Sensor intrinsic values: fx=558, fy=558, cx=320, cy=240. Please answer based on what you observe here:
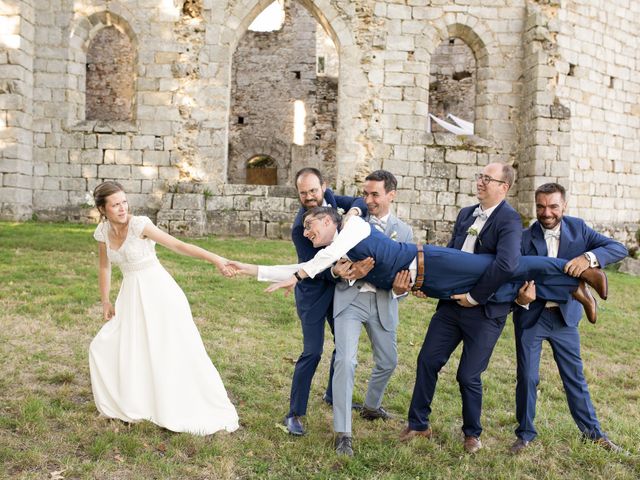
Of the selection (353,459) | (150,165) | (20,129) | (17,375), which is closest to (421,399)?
(353,459)

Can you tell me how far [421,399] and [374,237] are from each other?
1117 mm

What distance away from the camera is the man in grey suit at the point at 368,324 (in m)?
3.36

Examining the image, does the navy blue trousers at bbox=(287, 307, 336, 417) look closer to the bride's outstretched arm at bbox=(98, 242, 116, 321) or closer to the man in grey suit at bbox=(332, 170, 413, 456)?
the man in grey suit at bbox=(332, 170, 413, 456)

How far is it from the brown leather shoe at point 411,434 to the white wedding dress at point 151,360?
43.2 inches

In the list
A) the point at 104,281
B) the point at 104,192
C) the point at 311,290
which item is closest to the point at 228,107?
the point at 104,281

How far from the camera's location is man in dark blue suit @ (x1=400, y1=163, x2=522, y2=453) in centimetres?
323

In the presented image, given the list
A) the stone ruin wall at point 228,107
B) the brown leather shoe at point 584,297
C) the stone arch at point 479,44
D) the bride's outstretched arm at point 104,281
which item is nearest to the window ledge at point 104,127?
the stone ruin wall at point 228,107

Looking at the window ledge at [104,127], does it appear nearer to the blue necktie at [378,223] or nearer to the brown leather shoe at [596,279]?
the blue necktie at [378,223]

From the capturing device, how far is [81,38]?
11.8m

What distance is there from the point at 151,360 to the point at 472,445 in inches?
82.0

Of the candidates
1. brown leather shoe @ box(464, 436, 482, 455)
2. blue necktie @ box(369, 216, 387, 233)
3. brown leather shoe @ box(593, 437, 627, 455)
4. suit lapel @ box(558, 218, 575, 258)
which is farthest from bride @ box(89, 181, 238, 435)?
brown leather shoe @ box(593, 437, 627, 455)

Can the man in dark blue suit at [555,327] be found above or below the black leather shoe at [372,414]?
above

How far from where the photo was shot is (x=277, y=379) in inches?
182

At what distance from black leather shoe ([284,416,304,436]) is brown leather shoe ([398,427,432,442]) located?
645 mm
